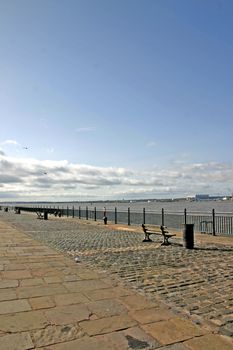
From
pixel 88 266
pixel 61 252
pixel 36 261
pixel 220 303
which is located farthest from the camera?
pixel 61 252

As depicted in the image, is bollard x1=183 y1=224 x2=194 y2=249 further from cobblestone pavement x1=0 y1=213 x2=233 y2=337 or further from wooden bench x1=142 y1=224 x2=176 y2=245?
wooden bench x1=142 y1=224 x2=176 y2=245

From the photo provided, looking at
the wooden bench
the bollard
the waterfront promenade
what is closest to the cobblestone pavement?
the waterfront promenade

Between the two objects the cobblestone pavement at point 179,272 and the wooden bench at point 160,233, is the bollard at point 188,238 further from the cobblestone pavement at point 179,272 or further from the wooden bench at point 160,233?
the wooden bench at point 160,233

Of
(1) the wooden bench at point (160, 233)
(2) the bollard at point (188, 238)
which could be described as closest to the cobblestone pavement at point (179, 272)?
(2) the bollard at point (188, 238)

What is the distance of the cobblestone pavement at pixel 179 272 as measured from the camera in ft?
18.6

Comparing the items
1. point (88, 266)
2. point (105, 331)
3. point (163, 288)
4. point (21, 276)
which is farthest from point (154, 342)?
point (88, 266)

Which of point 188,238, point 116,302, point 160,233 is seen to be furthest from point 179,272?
point 160,233

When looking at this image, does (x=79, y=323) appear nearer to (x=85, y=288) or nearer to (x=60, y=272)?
(x=85, y=288)

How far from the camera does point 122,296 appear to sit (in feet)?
21.1

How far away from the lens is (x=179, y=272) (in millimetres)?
8688

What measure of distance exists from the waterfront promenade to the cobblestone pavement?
0.02m

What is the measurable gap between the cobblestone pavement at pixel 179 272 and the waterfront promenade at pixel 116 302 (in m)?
0.02

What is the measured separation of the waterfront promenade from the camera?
14.6 feet

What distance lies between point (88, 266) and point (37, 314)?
418 centimetres
